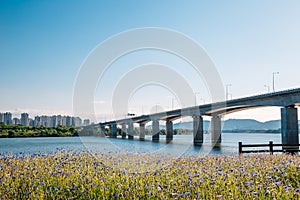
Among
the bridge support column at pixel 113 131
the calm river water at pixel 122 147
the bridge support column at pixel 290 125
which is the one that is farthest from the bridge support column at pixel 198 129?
the bridge support column at pixel 113 131

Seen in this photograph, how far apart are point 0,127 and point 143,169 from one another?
336 ft

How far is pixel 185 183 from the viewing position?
26.1 ft

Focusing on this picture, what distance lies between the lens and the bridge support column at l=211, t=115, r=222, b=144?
6862 cm

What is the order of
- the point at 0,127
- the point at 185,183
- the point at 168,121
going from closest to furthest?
the point at 185,183 < the point at 168,121 < the point at 0,127

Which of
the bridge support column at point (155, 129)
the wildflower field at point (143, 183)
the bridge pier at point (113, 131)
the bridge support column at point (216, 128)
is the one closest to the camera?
the wildflower field at point (143, 183)

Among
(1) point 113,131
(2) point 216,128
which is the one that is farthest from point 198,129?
(1) point 113,131

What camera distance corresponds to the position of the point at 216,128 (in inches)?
2805

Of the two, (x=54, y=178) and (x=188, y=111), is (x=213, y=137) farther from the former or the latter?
(x=54, y=178)

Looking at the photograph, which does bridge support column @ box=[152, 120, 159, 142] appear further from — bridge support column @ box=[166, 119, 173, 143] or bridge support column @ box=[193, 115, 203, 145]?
bridge support column @ box=[193, 115, 203, 145]

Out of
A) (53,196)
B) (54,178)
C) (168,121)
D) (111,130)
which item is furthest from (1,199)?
(111,130)

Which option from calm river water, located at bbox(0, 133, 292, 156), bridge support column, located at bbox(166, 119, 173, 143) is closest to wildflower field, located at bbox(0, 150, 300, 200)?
calm river water, located at bbox(0, 133, 292, 156)

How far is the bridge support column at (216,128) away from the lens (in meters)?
68.6

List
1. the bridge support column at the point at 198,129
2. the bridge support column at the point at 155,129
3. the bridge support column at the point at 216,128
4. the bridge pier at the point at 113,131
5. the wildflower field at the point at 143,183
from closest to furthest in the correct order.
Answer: the wildflower field at the point at 143,183 < the bridge support column at the point at 198,129 < the bridge support column at the point at 216,128 < the bridge support column at the point at 155,129 < the bridge pier at the point at 113,131

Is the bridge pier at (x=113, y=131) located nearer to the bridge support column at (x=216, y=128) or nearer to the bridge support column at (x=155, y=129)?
the bridge support column at (x=155, y=129)
